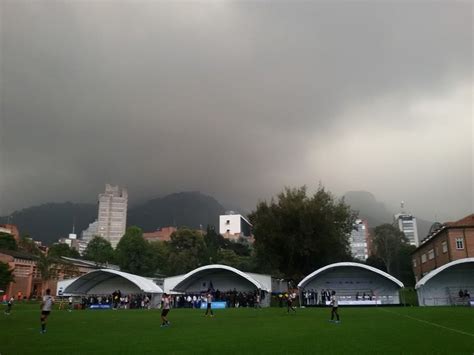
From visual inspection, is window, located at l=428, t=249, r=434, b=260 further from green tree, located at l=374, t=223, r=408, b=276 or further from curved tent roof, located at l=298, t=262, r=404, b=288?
green tree, located at l=374, t=223, r=408, b=276

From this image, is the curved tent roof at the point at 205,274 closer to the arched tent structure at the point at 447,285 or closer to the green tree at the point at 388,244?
the arched tent structure at the point at 447,285

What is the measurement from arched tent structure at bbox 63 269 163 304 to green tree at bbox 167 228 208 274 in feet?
125

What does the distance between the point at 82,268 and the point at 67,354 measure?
81764mm

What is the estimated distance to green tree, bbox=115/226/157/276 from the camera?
3770 inches

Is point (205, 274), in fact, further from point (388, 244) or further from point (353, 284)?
point (388, 244)

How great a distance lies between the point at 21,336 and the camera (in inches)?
722

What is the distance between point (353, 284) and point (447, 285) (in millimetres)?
9985

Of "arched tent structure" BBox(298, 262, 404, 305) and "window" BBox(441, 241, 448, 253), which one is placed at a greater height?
"window" BBox(441, 241, 448, 253)

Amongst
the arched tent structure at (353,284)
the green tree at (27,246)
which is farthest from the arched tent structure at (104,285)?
the green tree at (27,246)

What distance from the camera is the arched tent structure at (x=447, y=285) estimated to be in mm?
47281

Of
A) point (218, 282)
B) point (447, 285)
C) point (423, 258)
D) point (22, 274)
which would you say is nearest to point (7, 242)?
point (22, 274)

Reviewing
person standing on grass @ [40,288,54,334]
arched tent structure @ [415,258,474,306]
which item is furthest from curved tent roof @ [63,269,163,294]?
person standing on grass @ [40,288,54,334]

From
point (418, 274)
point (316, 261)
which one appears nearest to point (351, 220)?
point (316, 261)

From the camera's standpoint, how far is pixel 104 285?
59125 mm
